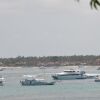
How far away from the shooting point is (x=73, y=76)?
113250mm

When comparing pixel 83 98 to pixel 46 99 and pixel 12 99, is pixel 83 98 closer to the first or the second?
pixel 46 99

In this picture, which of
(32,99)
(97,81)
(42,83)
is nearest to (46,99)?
(32,99)

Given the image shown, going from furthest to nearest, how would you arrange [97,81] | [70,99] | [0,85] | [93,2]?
[97,81] < [0,85] < [70,99] < [93,2]

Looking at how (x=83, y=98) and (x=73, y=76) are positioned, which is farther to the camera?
(x=73, y=76)

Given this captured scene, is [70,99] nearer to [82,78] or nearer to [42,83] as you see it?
[42,83]

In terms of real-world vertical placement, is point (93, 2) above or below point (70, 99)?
above

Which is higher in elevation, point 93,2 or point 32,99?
point 93,2

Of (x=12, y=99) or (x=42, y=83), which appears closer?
(x=12, y=99)

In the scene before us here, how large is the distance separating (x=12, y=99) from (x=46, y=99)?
4088 mm

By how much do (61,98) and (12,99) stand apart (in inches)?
248

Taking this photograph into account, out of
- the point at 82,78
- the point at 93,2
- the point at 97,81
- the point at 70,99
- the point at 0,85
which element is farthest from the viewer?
the point at 82,78

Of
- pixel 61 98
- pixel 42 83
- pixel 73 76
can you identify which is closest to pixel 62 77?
pixel 73 76

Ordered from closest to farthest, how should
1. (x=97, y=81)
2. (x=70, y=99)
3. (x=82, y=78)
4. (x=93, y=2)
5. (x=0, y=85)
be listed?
(x=93, y=2) < (x=70, y=99) < (x=0, y=85) < (x=97, y=81) < (x=82, y=78)

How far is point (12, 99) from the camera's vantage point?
61.2 meters
